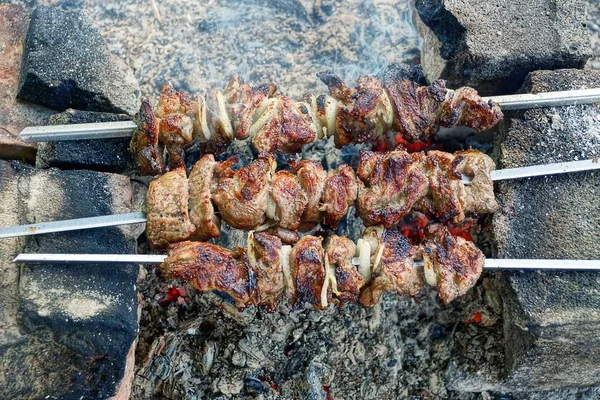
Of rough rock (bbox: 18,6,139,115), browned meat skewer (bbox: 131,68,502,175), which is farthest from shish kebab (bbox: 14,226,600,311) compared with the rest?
rough rock (bbox: 18,6,139,115)

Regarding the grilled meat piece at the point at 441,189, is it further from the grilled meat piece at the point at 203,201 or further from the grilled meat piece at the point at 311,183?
the grilled meat piece at the point at 203,201

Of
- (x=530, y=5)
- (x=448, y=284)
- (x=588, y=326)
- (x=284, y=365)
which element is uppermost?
(x=530, y=5)

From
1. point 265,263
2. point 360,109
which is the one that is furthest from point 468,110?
point 265,263

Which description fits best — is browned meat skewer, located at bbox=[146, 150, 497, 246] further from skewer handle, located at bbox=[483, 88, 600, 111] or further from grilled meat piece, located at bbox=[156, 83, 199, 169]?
skewer handle, located at bbox=[483, 88, 600, 111]

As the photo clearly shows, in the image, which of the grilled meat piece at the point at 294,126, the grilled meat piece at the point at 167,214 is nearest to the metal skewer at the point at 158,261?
the grilled meat piece at the point at 167,214

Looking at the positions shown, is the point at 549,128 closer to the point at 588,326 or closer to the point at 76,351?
the point at 588,326

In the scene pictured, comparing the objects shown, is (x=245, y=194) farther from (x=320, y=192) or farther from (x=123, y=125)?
(x=123, y=125)

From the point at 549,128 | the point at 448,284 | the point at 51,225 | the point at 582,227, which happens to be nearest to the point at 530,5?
the point at 549,128
